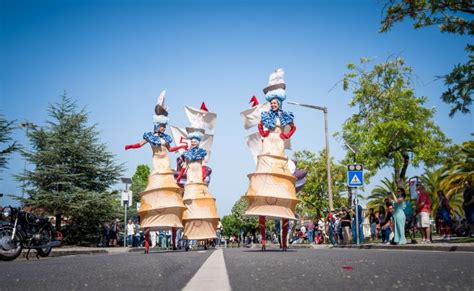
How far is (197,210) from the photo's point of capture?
1717 cm

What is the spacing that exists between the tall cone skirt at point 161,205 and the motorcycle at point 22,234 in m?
2.92

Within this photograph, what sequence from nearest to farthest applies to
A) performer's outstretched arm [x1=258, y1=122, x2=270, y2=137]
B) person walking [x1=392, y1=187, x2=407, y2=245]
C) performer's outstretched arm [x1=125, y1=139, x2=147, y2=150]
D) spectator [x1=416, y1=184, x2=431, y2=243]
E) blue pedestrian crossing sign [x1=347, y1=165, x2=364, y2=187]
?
performer's outstretched arm [x1=258, y1=122, x2=270, y2=137]
person walking [x1=392, y1=187, x2=407, y2=245]
spectator [x1=416, y1=184, x2=431, y2=243]
performer's outstretched arm [x1=125, y1=139, x2=147, y2=150]
blue pedestrian crossing sign [x1=347, y1=165, x2=364, y2=187]

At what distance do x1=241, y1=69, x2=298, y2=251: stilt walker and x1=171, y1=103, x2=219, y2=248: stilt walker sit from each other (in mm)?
4059

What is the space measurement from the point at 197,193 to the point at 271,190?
205 inches

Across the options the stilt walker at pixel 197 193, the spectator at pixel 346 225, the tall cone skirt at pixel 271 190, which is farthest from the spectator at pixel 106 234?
the tall cone skirt at pixel 271 190

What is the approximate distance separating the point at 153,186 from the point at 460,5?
11.3 m

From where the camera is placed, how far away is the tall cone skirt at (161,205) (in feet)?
51.9

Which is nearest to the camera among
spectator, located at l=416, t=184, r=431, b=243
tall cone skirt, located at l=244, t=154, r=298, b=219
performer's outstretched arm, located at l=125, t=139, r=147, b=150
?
tall cone skirt, located at l=244, t=154, r=298, b=219

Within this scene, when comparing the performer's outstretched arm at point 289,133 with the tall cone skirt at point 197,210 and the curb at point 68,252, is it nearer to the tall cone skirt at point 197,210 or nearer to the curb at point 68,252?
the tall cone skirt at point 197,210

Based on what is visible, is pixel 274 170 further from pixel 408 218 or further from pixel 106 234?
pixel 106 234

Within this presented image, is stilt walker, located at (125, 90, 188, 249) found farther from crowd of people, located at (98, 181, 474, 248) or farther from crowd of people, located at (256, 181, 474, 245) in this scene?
crowd of people, located at (256, 181, 474, 245)

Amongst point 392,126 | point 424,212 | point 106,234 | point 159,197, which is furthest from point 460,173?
point 159,197

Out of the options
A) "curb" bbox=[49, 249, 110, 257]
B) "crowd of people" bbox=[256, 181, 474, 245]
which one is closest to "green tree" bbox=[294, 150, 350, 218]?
"crowd of people" bbox=[256, 181, 474, 245]

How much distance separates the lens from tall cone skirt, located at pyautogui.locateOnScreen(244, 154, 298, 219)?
42.0 feet
